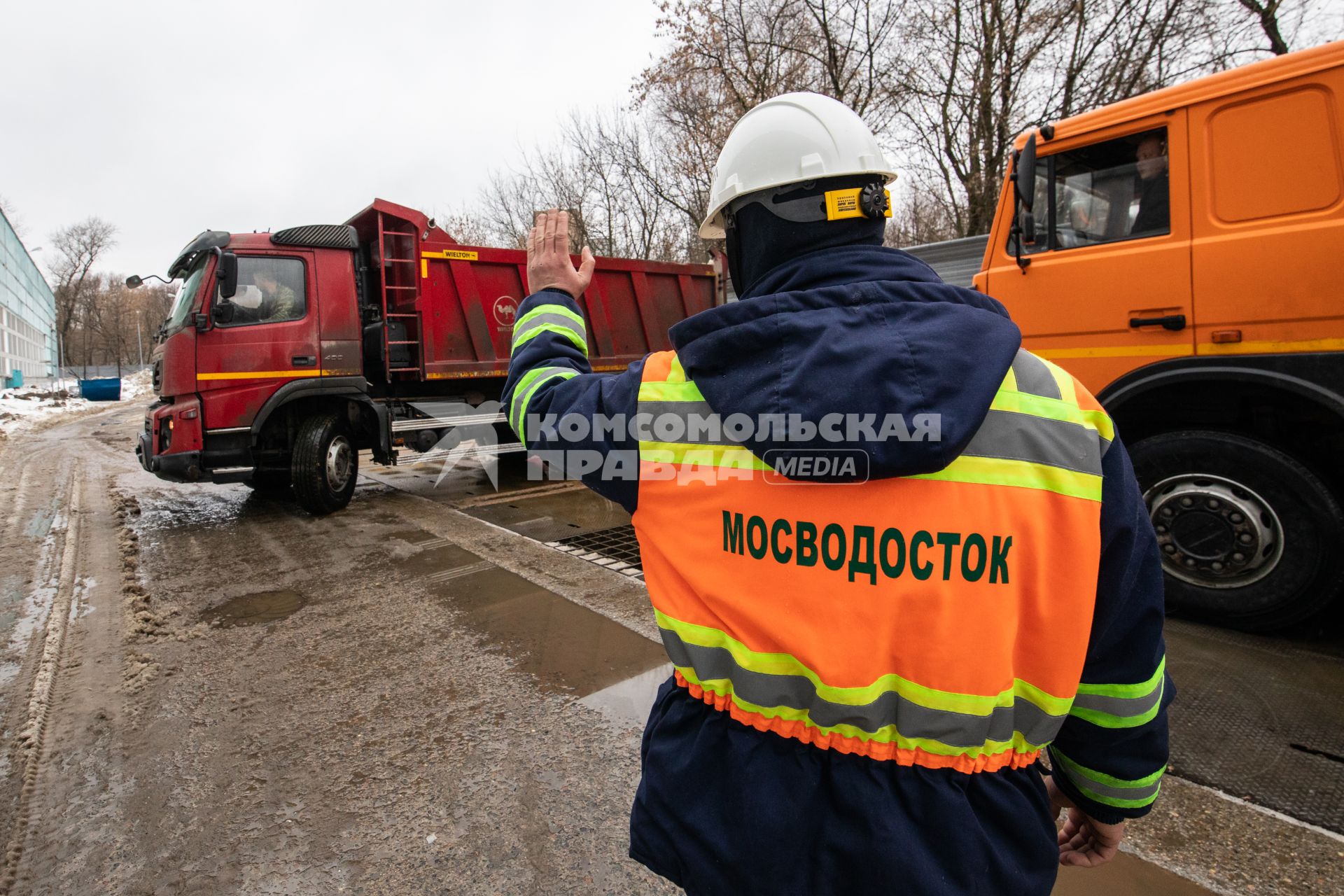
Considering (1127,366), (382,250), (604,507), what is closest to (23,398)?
(382,250)

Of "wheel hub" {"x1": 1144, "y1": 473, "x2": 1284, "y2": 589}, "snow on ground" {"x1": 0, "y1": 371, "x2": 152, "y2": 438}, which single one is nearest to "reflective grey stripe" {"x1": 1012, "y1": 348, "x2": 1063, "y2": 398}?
"wheel hub" {"x1": 1144, "y1": 473, "x2": 1284, "y2": 589}

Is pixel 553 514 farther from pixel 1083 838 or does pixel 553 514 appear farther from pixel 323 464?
pixel 1083 838

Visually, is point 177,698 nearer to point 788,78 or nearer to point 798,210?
point 798,210

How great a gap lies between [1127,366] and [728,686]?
3.48 m

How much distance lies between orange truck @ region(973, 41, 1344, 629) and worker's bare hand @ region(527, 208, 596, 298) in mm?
3222

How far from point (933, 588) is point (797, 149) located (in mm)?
717

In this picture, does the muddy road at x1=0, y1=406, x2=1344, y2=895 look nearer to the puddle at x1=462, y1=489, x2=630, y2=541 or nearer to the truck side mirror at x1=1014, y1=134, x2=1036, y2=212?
the puddle at x1=462, y1=489, x2=630, y2=541

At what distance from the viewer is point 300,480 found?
21.3ft

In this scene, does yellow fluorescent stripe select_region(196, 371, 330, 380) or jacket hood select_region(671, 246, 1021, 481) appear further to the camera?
yellow fluorescent stripe select_region(196, 371, 330, 380)

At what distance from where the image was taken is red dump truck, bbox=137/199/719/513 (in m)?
6.19

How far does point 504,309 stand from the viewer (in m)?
7.96

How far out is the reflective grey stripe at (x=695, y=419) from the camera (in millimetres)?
1009

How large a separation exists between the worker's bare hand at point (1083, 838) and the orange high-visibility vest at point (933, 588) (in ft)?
1.01

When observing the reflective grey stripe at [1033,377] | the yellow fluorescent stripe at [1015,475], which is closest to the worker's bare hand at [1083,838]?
the yellow fluorescent stripe at [1015,475]
